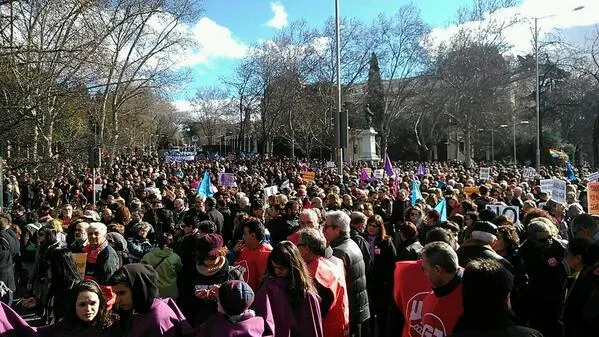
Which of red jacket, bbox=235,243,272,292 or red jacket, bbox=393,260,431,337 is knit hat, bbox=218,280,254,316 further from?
red jacket, bbox=235,243,272,292

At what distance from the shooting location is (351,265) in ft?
17.3

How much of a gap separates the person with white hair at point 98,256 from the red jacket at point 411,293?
2.84m

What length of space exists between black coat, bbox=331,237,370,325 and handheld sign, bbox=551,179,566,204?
648 cm

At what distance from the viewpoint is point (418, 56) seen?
4366cm

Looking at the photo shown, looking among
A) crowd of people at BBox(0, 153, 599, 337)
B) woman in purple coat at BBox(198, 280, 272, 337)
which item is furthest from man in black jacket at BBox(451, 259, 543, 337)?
woman in purple coat at BBox(198, 280, 272, 337)

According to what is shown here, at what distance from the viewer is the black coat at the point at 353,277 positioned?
525 cm

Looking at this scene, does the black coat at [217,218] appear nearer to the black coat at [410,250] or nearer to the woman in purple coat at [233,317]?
the black coat at [410,250]

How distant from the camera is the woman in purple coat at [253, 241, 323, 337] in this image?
378 centimetres

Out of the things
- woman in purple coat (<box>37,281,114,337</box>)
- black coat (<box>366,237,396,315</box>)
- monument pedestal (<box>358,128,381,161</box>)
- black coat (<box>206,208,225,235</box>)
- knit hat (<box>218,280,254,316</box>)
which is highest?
monument pedestal (<box>358,128,381,161</box>)

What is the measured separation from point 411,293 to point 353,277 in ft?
4.65

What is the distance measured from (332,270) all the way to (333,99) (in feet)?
121

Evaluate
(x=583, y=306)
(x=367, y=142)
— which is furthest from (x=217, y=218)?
(x=367, y=142)

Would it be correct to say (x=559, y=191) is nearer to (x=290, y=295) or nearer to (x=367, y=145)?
(x=290, y=295)

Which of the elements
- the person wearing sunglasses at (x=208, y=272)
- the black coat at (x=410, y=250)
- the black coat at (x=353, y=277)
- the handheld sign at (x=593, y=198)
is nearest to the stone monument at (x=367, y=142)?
the handheld sign at (x=593, y=198)
